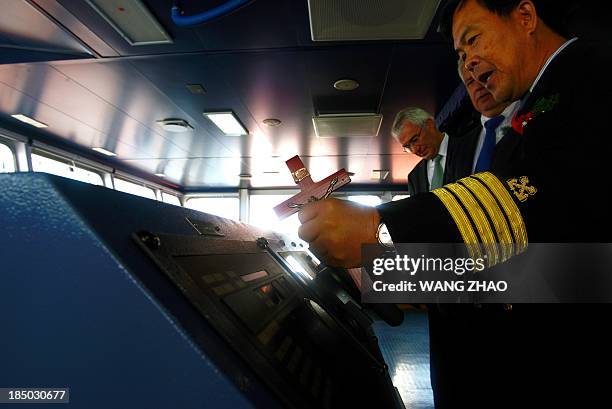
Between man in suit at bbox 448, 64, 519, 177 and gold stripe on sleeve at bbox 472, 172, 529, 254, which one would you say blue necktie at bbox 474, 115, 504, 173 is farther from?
gold stripe on sleeve at bbox 472, 172, 529, 254

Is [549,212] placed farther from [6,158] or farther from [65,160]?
[65,160]

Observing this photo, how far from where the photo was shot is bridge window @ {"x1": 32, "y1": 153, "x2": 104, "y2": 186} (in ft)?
18.1

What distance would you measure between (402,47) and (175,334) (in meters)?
3.22

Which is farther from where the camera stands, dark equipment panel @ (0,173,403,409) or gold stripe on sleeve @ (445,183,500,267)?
gold stripe on sleeve @ (445,183,500,267)

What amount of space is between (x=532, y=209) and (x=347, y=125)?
454cm

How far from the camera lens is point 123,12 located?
257 centimetres

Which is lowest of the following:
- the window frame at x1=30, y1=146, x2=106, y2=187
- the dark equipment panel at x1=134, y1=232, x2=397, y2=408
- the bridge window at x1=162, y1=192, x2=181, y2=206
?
the dark equipment panel at x1=134, y1=232, x2=397, y2=408

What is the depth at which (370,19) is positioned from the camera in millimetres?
2578

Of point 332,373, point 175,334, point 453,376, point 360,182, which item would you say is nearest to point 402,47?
point 453,376

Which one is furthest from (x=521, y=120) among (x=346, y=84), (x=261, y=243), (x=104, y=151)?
(x=104, y=151)

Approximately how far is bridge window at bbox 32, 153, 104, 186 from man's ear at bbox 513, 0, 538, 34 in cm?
581

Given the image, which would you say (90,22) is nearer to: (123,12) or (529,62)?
(123,12)

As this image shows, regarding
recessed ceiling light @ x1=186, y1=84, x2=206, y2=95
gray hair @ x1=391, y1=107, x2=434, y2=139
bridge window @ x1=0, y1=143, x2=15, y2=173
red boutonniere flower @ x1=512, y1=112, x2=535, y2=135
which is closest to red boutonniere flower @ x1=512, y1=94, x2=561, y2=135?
red boutonniere flower @ x1=512, y1=112, x2=535, y2=135

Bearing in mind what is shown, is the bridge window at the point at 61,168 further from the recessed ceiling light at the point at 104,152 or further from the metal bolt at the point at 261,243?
the metal bolt at the point at 261,243
